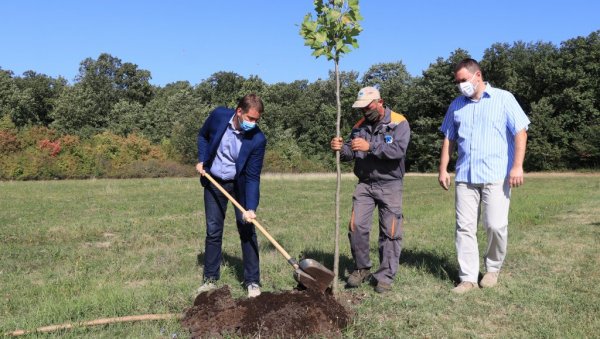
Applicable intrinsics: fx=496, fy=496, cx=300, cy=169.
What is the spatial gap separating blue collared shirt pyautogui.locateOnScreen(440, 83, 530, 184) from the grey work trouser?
0.81 metres

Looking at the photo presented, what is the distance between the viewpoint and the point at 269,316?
407 centimetres

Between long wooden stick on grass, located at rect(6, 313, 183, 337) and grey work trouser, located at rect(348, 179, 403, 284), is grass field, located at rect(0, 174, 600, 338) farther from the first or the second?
grey work trouser, located at rect(348, 179, 403, 284)

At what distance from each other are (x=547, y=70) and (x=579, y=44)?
347 centimetres

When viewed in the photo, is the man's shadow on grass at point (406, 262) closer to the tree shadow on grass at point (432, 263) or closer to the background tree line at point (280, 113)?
the tree shadow on grass at point (432, 263)

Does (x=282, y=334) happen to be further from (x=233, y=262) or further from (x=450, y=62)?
(x=450, y=62)

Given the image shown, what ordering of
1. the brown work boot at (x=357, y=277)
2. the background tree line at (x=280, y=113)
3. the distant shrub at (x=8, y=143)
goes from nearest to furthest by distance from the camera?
the brown work boot at (x=357, y=277) → the distant shrub at (x=8, y=143) → the background tree line at (x=280, y=113)

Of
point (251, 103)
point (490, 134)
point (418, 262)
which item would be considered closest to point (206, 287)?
point (251, 103)

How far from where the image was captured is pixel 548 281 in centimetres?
561

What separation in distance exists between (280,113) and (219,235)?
59.6 metres

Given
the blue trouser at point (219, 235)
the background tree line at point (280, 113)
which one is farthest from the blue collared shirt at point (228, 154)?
the background tree line at point (280, 113)

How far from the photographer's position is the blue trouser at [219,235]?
17.9 feet

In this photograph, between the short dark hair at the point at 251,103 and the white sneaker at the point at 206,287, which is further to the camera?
the white sneaker at the point at 206,287

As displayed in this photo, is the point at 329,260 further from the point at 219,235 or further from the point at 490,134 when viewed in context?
the point at 490,134

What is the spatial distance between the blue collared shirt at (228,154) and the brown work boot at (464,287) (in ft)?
8.84
